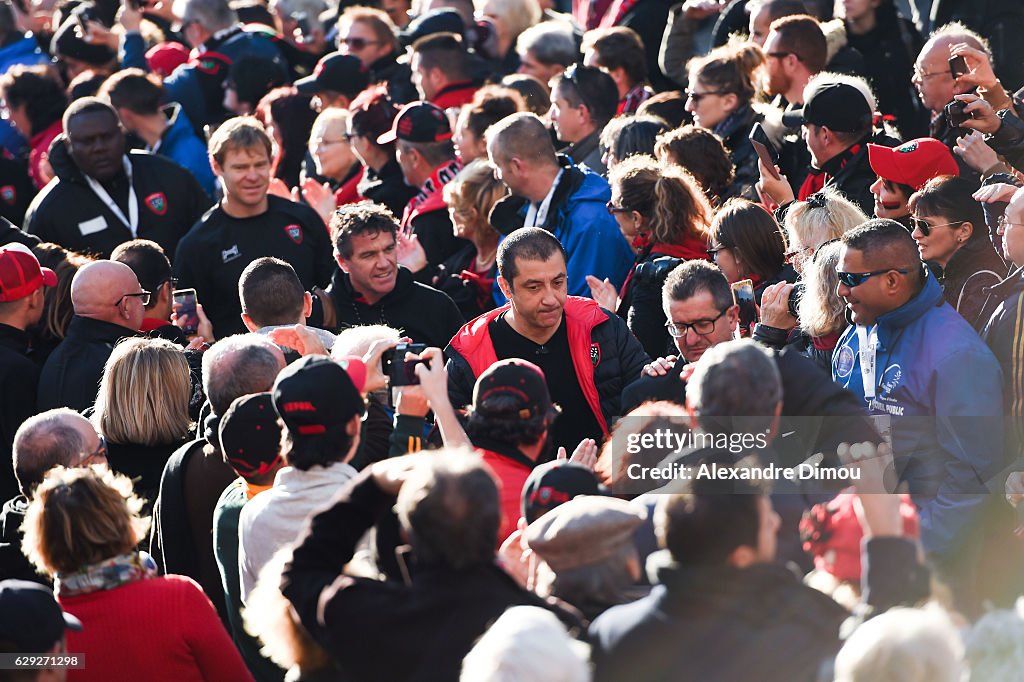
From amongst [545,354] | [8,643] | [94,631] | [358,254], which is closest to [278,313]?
[358,254]

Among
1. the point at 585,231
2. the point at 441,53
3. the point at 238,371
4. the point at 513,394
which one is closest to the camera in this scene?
the point at 513,394

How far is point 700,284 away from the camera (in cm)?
493

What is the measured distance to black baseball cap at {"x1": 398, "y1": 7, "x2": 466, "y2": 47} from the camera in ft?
32.9

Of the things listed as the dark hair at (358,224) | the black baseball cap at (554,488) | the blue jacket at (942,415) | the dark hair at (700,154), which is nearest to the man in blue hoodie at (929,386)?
the blue jacket at (942,415)

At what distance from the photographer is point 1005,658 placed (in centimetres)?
275

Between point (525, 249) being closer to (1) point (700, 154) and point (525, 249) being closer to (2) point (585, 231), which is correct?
(2) point (585, 231)

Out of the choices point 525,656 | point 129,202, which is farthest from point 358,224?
point 525,656

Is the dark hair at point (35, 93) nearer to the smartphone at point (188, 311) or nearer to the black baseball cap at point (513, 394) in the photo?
the smartphone at point (188, 311)

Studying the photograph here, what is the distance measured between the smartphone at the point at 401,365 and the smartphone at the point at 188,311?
2.14m

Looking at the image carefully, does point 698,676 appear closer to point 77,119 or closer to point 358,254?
point 358,254

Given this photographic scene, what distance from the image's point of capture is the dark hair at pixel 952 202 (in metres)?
5.30

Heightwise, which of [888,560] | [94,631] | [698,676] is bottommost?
[94,631]

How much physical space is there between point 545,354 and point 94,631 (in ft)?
7.39

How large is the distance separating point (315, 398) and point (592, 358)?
1950 mm
